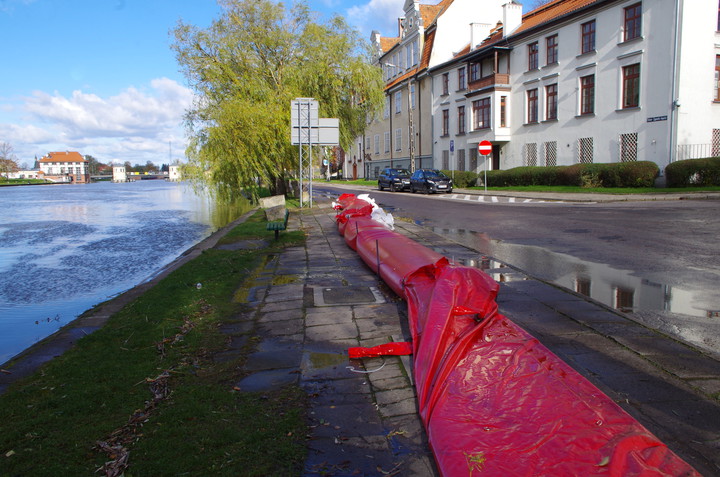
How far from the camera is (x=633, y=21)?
24562 mm

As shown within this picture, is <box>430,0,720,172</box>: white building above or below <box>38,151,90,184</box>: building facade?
below

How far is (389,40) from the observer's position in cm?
5838

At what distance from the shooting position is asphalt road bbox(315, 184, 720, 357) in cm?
560

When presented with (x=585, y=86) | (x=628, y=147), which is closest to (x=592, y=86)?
(x=585, y=86)

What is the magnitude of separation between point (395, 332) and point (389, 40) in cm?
5893

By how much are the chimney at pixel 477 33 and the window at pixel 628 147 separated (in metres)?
16.7

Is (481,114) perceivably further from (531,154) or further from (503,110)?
(531,154)

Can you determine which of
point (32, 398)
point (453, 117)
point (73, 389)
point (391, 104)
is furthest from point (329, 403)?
point (391, 104)

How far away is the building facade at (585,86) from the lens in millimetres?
22703

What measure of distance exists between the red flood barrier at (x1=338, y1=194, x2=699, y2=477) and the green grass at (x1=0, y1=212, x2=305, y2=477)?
0.89 meters

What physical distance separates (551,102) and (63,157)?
180m

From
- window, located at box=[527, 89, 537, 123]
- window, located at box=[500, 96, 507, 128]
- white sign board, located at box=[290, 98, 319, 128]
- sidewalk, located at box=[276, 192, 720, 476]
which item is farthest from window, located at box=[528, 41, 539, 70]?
sidewalk, located at box=[276, 192, 720, 476]

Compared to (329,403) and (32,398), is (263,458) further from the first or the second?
(32,398)

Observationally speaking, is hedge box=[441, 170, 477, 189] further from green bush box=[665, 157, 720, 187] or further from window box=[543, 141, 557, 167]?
green bush box=[665, 157, 720, 187]
